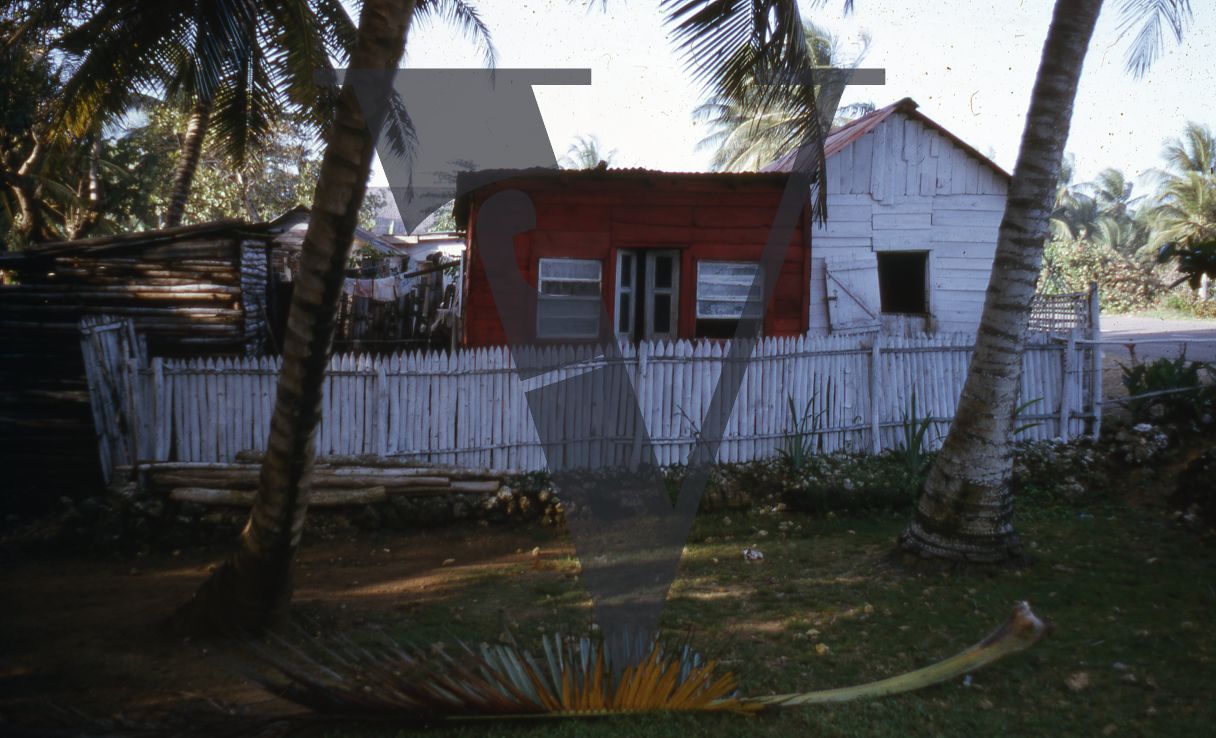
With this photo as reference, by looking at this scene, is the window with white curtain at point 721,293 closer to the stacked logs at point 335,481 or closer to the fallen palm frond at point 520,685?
the stacked logs at point 335,481

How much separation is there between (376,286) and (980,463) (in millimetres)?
12992

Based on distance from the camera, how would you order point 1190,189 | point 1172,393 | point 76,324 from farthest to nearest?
point 1190,189, point 1172,393, point 76,324

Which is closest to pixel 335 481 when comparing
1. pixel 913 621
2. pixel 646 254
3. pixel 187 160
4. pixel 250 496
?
pixel 250 496

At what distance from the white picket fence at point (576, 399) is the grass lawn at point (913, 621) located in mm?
1536

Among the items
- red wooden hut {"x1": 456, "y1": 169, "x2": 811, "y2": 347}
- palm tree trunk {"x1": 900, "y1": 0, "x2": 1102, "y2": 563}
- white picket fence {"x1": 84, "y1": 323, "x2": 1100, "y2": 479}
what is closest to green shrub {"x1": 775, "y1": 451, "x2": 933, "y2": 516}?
white picket fence {"x1": 84, "y1": 323, "x2": 1100, "y2": 479}

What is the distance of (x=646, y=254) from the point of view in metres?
12.4

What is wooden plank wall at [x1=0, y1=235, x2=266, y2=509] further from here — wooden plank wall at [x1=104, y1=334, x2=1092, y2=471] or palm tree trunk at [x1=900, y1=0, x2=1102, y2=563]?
palm tree trunk at [x1=900, y1=0, x2=1102, y2=563]

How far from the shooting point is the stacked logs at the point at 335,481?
828 centimetres

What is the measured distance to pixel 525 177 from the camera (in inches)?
450

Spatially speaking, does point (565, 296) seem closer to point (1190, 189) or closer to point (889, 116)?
point (889, 116)

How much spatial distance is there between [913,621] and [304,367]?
4.02m

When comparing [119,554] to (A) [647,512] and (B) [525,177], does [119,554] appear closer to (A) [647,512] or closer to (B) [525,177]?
(A) [647,512]

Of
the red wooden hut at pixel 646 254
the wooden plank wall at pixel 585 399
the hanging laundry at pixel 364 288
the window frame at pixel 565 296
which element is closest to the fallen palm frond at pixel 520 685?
the wooden plank wall at pixel 585 399

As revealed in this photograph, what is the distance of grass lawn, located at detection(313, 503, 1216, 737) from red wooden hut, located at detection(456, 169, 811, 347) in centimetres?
450
